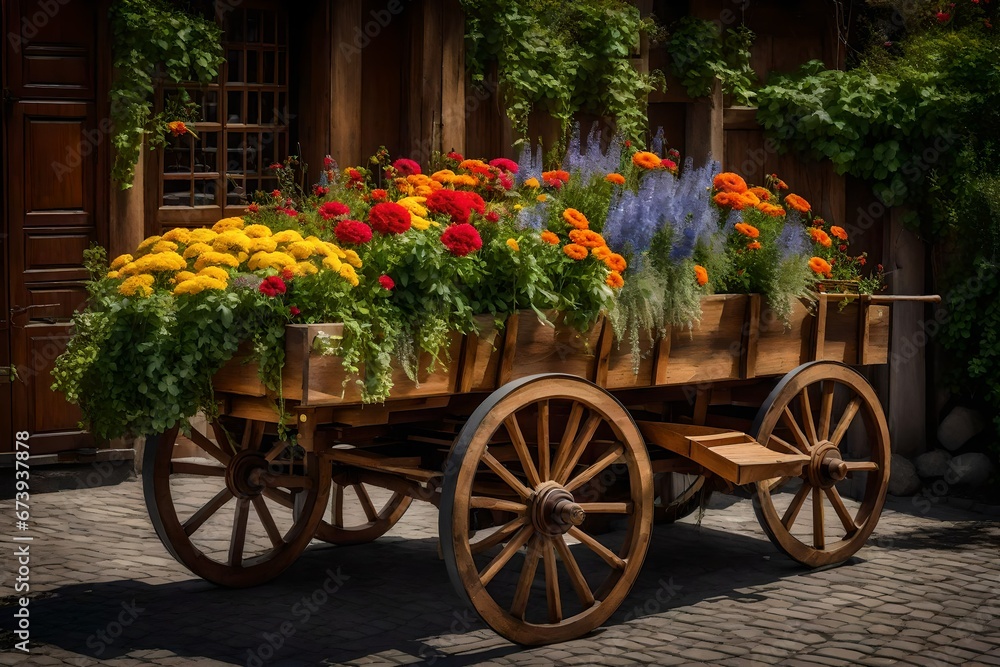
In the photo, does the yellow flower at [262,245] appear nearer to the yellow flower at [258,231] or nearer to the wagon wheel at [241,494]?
the yellow flower at [258,231]

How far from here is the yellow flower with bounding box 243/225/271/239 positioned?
539cm

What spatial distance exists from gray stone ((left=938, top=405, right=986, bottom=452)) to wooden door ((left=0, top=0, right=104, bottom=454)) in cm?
510

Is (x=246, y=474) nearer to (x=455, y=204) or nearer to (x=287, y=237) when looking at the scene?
(x=287, y=237)

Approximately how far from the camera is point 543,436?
5293mm

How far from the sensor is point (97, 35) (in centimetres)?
778

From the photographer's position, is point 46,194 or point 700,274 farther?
point 46,194

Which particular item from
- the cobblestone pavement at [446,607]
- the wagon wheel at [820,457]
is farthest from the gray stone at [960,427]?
the wagon wheel at [820,457]

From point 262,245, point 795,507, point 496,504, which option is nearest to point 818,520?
point 795,507

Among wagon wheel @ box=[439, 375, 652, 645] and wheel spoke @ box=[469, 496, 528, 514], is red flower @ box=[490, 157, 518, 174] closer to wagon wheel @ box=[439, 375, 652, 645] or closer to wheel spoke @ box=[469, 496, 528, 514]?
wagon wheel @ box=[439, 375, 652, 645]

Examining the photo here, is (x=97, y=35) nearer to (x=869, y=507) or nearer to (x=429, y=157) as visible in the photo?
(x=429, y=157)

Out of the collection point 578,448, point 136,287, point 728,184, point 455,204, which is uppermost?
point 728,184

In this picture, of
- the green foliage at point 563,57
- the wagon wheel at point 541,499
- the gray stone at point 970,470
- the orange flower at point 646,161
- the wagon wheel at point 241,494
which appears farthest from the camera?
the green foliage at point 563,57

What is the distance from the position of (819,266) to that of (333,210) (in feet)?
7.49

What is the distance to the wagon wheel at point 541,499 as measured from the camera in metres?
4.99
